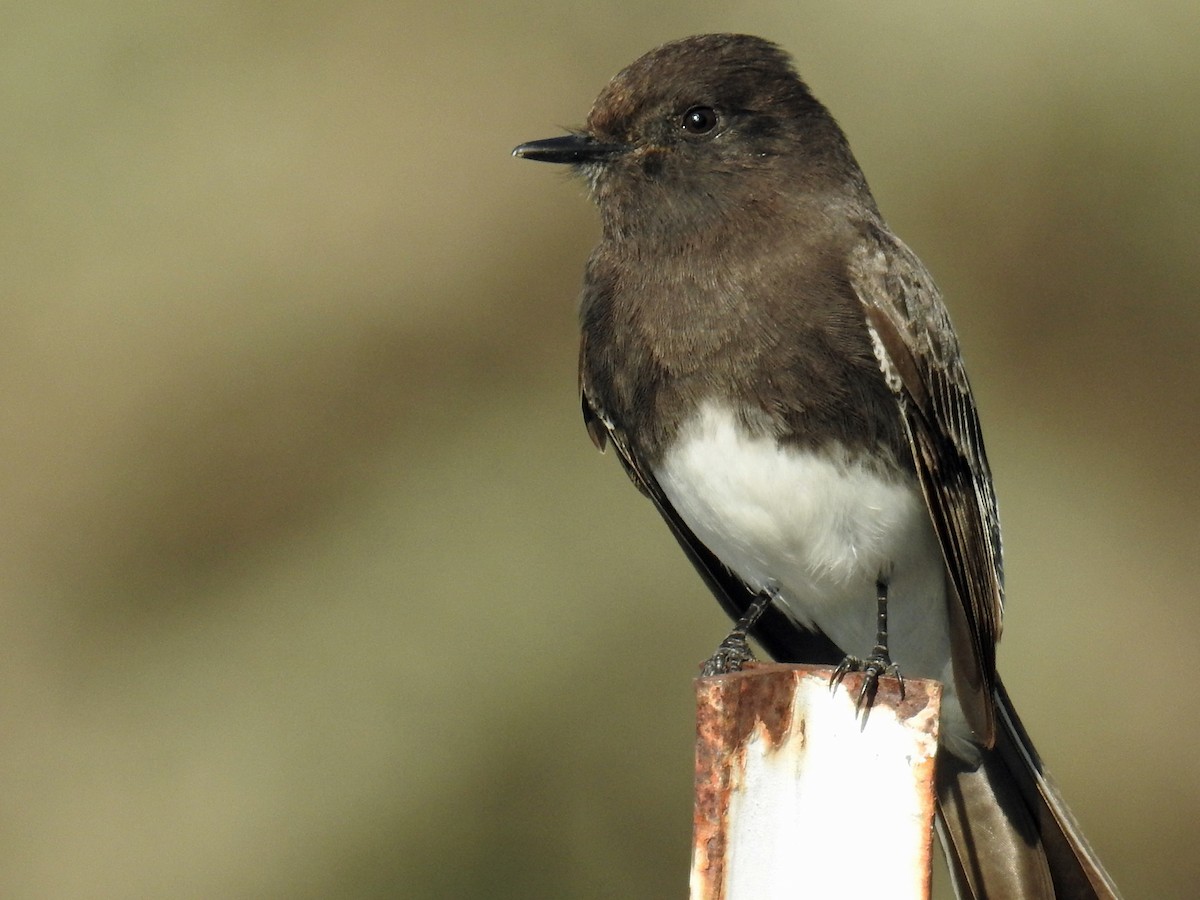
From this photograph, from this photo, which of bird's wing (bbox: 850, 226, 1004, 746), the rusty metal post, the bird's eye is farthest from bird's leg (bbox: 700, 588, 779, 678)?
the bird's eye

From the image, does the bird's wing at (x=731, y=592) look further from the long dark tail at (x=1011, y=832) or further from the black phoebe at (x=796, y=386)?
the long dark tail at (x=1011, y=832)

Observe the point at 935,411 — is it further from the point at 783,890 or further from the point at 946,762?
the point at 783,890

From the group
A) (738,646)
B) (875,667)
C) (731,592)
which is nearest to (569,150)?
(738,646)

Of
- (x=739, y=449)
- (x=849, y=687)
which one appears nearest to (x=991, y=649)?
(x=739, y=449)

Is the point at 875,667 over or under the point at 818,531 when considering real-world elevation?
under

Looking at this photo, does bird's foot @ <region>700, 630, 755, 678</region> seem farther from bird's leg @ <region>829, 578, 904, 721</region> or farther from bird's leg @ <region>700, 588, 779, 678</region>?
bird's leg @ <region>829, 578, 904, 721</region>

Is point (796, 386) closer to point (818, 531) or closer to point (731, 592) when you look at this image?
point (818, 531)
